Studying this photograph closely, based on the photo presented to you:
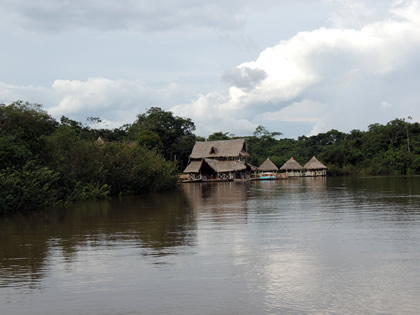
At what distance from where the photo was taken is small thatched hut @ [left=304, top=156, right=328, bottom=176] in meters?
59.5

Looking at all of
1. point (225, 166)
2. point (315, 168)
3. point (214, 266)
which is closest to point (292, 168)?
point (315, 168)

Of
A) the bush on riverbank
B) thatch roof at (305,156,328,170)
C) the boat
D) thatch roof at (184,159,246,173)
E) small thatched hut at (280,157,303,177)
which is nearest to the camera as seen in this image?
the bush on riverbank

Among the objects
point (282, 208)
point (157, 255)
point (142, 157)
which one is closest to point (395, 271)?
point (157, 255)

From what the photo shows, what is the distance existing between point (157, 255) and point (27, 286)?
8.29ft

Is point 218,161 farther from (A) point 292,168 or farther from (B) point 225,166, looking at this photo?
(A) point 292,168

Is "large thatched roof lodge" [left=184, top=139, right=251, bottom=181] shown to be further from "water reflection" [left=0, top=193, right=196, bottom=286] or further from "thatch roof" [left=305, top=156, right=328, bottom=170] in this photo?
"water reflection" [left=0, top=193, right=196, bottom=286]

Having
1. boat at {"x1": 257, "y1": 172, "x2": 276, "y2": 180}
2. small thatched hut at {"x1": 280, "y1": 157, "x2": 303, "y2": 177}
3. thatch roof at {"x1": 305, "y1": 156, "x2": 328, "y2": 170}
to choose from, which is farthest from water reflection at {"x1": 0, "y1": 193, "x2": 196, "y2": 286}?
thatch roof at {"x1": 305, "y1": 156, "x2": 328, "y2": 170}

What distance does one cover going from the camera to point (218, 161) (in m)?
51.4

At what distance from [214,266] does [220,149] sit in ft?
146

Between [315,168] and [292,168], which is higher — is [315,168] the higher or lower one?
the lower one

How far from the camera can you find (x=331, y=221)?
12750 mm

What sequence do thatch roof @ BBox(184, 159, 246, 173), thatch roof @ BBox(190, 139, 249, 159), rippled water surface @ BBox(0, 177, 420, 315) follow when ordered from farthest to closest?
thatch roof @ BBox(190, 139, 249, 159) < thatch roof @ BBox(184, 159, 246, 173) < rippled water surface @ BBox(0, 177, 420, 315)

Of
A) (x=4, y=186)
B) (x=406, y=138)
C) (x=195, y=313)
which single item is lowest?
(x=195, y=313)

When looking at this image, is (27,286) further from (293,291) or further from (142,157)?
(142,157)
